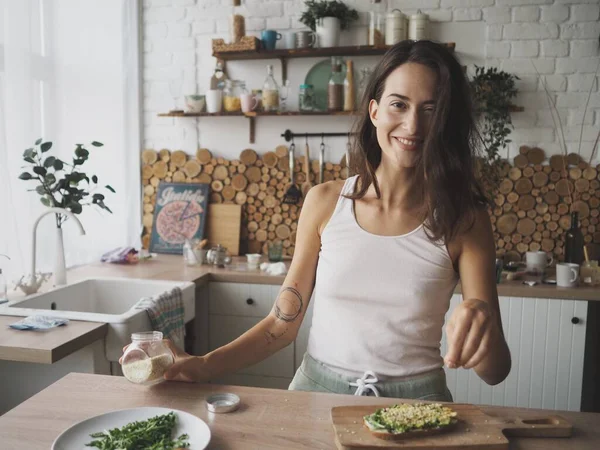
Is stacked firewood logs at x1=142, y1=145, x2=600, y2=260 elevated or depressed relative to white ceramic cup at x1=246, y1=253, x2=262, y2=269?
elevated

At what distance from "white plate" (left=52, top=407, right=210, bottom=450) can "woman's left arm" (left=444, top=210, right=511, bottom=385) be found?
1.41 ft

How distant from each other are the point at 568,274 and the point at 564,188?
632 mm

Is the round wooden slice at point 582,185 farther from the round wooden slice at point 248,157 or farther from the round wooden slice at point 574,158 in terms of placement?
the round wooden slice at point 248,157

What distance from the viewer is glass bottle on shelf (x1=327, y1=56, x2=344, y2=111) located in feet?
10.1

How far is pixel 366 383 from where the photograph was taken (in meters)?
1.32

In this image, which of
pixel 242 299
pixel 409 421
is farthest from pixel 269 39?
pixel 409 421

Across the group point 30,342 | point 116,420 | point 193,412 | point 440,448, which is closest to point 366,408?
point 440,448

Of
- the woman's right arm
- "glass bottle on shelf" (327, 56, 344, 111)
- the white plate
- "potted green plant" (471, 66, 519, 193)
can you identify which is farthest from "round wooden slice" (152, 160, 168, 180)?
the white plate

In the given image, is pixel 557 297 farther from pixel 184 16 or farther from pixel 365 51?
pixel 184 16

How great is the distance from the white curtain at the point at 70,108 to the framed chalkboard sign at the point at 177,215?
0.48 feet

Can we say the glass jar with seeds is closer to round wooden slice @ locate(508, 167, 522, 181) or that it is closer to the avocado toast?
the avocado toast

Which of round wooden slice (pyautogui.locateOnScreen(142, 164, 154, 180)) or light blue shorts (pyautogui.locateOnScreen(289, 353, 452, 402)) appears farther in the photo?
round wooden slice (pyautogui.locateOnScreen(142, 164, 154, 180))

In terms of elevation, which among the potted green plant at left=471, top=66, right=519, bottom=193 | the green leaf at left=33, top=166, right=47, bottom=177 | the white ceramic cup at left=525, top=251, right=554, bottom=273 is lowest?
the white ceramic cup at left=525, top=251, right=554, bottom=273

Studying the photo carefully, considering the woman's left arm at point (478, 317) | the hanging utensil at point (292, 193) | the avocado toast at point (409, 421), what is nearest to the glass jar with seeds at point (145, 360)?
the avocado toast at point (409, 421)
